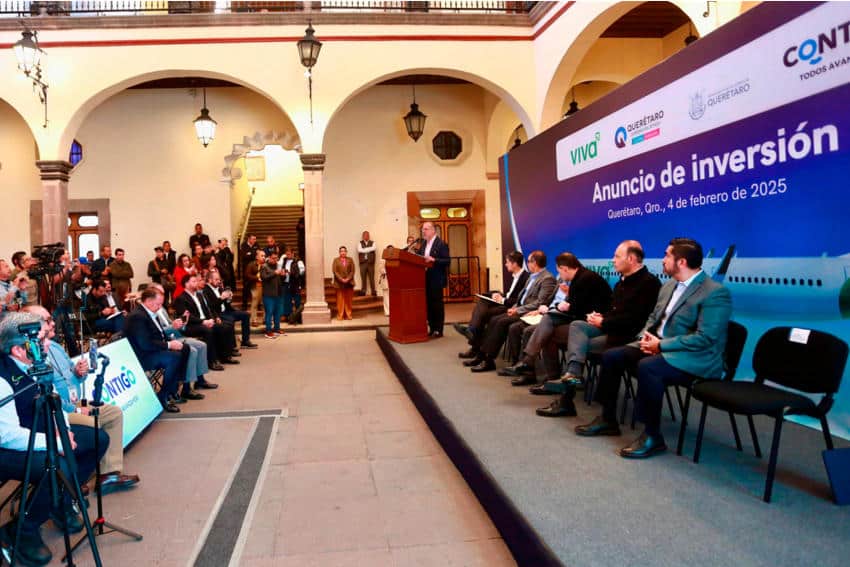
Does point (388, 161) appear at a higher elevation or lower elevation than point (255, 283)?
higher

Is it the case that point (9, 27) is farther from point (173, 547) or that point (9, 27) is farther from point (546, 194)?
point (173, 547)

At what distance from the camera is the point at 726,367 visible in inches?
129

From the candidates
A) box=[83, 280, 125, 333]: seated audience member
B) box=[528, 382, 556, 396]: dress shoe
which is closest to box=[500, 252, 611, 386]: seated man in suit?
box=[528, 382, 556, 396]: dress shoe

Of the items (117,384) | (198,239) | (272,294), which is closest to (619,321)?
(117,384)

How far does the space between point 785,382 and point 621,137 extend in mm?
2918

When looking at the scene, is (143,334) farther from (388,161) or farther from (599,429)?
(388,161)

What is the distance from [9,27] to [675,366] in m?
11.0

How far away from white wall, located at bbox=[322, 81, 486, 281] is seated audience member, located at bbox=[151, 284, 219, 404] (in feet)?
22.9

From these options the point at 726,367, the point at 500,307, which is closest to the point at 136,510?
the point at 726,367

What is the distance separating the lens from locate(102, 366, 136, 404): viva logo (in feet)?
11.8

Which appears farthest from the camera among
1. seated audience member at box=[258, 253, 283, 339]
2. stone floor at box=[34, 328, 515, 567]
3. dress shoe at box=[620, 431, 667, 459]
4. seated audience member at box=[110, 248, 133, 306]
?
seated audience member at box=[110, 248, 133, 306]

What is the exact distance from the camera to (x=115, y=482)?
3.25 m

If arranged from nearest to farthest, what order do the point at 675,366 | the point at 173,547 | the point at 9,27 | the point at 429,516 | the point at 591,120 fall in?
the point at 173,547, the point at 429,516, the point at 675,366, the point at 591,120, the point at 9,27

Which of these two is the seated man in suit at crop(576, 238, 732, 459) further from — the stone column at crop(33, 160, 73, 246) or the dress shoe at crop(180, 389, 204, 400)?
the stone column at crop(33, 160, 73, 246)
